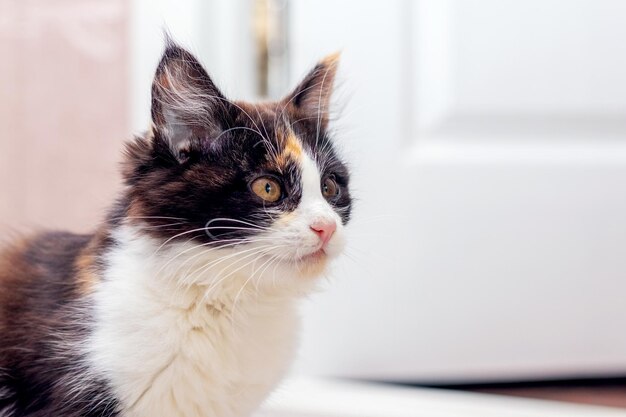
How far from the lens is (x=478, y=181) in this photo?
1.25 m

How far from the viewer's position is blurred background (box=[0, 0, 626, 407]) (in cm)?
125

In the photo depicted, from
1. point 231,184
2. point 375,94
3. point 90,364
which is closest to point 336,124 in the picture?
point 375,94

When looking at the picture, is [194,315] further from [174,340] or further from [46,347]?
[46,347]

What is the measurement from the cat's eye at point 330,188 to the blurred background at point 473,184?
0.39 m

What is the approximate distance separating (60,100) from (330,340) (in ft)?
2.33

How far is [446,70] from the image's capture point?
1247 millimetres

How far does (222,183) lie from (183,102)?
10 cm

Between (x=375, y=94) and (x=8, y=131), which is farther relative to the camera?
(x=8, y=131)

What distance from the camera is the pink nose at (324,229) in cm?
72

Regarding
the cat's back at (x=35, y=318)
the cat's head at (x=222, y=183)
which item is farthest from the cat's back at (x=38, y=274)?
the cat's head at (x=222, y=183)

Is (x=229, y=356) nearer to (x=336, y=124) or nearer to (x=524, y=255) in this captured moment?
(x=336, y=124)

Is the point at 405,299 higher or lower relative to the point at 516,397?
higher

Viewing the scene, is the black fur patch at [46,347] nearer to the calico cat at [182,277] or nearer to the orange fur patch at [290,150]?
the calico cat at [182,277]

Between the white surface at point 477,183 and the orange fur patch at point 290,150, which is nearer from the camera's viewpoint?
the orange fur patch at point 290,150
